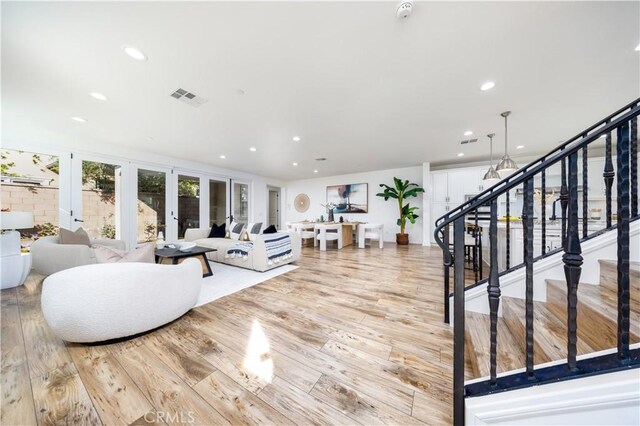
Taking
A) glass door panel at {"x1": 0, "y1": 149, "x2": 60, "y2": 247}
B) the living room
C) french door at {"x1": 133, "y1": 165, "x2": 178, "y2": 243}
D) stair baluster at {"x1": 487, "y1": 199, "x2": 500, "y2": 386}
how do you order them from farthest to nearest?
french door at {"x1": 133, "y1": 165, "x2": 178, "y2": 243}
glass door panel at {"x1": 0, "y1": 149, "x2": 60, "y2": 247}
the living room
stair baluster at {"x1": 487, "y1": 199, "x2": 500, "y2": 386}

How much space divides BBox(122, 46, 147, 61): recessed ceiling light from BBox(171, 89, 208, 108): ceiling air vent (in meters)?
0.54

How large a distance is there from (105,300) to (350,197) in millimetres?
6903

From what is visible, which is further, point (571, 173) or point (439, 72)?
point (439, 72)

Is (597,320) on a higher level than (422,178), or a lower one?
lower

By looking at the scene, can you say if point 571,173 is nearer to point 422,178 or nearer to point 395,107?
point 395,107

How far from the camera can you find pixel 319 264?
Result: 416cm

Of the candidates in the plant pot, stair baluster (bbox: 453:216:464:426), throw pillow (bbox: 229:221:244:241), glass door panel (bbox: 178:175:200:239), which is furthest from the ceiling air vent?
the plant pot

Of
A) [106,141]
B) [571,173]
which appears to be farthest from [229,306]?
[106,141]

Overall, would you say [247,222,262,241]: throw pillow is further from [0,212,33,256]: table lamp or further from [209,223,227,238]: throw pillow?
[0,212,33,256]: table lamp

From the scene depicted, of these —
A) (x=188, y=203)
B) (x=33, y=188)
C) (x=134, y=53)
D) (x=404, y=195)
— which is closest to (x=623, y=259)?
(x=134, y=53)

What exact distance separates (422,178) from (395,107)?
4.32 metres

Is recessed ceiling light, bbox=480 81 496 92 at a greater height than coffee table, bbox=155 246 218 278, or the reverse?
recessed ceiling light, bbox=480 81 496 92

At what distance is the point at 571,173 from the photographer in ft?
2.53

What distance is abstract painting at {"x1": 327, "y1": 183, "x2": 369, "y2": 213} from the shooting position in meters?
7.62
